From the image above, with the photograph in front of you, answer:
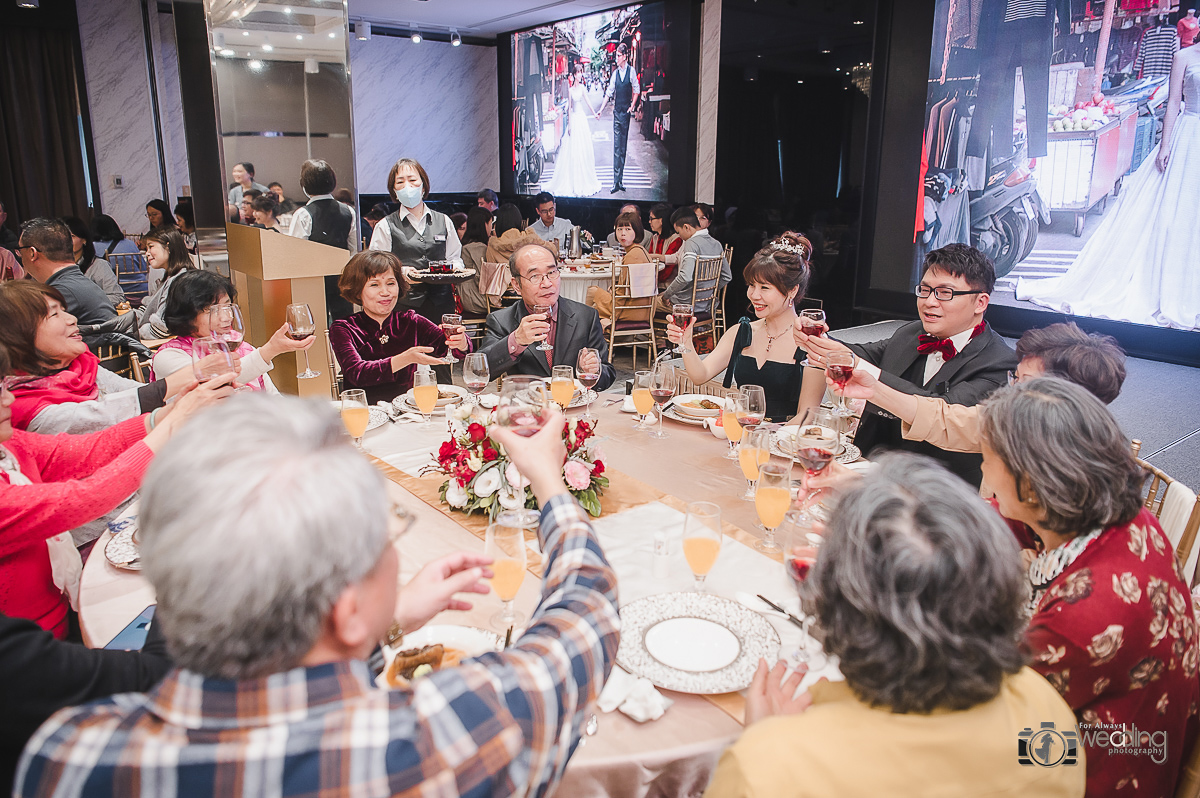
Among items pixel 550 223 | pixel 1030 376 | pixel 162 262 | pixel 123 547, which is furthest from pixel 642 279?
pixel 123 547

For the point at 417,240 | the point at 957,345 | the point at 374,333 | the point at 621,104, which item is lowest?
the point at 374,333

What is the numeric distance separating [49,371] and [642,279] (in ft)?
15.3

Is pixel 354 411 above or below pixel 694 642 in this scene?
above

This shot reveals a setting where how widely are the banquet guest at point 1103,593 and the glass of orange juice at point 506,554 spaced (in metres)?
0.83

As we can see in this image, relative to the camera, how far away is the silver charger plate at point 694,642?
126cm

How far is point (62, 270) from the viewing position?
4.39 metres

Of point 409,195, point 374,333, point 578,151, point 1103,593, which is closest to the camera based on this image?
point 1103,593

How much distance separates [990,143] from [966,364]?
181 inches

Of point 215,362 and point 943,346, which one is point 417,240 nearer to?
point 215,362

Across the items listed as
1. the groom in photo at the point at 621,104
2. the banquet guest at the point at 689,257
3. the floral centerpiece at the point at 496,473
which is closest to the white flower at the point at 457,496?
the floral centerpiece at the point at 496,473

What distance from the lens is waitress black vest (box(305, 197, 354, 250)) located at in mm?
4953

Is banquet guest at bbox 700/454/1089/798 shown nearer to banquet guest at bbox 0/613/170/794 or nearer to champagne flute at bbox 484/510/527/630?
champagne flute at bbox 484/510/527/630

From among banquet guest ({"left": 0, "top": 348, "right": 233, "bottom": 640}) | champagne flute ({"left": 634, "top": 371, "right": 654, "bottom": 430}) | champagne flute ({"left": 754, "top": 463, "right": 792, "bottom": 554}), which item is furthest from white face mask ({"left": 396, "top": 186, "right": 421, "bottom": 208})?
champagne flute ({"left": 754, "top": 463, "right": 792, "bottom": 554})

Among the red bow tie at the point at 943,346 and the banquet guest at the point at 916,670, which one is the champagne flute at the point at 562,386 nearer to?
the red bow tie at the point at 943,346
